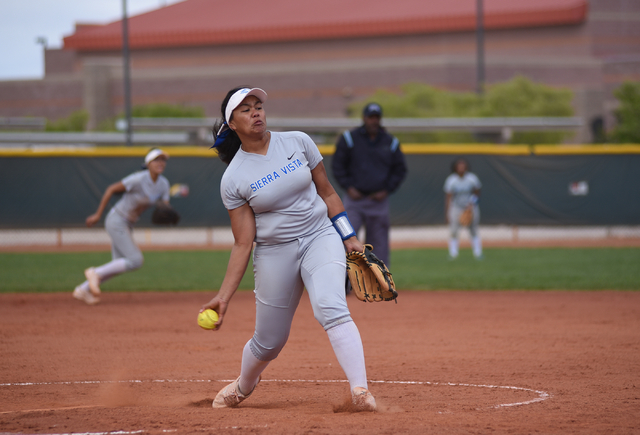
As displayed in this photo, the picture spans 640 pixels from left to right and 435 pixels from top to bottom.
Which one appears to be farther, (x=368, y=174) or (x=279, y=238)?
(x=368, y=174)

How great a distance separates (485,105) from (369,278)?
29281mm

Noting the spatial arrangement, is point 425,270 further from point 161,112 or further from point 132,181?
point 161,112

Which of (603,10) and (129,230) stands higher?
(603,10)

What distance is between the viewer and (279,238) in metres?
4.34

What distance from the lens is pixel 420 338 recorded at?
7.29 m

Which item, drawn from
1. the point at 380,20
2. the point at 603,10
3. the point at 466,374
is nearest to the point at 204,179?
the point at 466,374

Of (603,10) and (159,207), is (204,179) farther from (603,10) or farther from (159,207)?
(603,10)

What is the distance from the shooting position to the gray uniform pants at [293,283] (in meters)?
4.23

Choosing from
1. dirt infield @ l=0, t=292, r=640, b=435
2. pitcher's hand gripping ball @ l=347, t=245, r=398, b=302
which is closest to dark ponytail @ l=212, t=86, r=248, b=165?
pitcher's hand gripping ball @ l=347, t=245, r=398, b=302

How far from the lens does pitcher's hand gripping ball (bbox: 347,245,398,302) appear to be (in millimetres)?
4465

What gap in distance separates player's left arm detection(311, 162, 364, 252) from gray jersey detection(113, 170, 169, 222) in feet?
17.0

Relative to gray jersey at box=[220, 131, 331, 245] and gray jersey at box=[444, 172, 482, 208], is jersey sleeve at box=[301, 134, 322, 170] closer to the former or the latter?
gray jersey at box=[220, 131, 331, 245]

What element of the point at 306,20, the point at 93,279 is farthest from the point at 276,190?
the point at 306,20

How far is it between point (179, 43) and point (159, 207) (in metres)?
41.4
